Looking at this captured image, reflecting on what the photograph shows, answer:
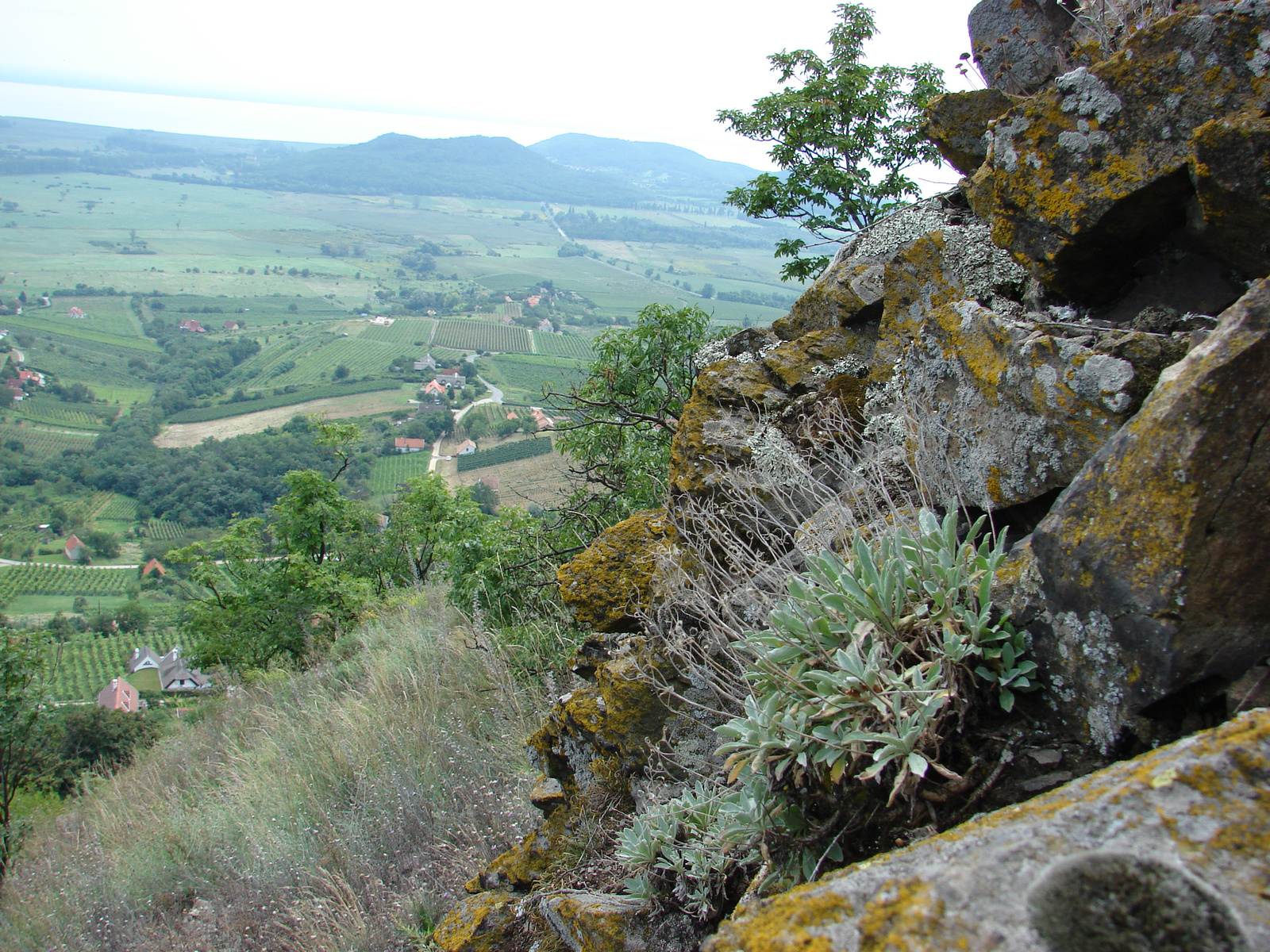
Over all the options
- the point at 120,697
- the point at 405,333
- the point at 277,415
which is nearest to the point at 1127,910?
the point at 120,697

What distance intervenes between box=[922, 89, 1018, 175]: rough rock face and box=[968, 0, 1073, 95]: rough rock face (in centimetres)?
44

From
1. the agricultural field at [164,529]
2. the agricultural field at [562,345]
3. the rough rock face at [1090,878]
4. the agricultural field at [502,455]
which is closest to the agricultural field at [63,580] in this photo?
the agricultural field at [164,529]

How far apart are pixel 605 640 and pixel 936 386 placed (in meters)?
2.40

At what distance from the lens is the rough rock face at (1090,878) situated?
118 cm

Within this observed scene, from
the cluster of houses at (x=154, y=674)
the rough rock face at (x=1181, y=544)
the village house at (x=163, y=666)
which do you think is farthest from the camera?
the village house at (x=163, y=666)

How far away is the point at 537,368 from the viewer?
70.8 meters

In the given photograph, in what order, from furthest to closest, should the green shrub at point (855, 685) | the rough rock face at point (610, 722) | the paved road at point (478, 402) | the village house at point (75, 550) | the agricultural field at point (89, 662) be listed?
1. the village house at point (75, 550)
2. the paved road at point (478, 402)
3. the agricultural field at point (89, 662)
4. the rough rock face at point (610, 722)
5. the green shrub at point (855, 685)

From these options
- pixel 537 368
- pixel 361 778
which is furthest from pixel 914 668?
pixel 537 368

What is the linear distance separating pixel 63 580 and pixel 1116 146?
6674 cm

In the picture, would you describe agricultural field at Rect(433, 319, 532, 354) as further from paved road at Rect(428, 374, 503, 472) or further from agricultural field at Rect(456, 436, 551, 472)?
agricultural field at Rect(456, 436, 551, 472)

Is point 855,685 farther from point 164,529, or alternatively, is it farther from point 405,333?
point 405,333

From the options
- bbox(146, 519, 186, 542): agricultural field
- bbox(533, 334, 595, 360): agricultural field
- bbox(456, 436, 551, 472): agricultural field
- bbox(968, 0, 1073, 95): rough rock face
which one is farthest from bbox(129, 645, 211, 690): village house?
bbox(533, 334, 595, 360): agricultural field

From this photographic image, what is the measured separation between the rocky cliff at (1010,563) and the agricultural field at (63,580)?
193 ft

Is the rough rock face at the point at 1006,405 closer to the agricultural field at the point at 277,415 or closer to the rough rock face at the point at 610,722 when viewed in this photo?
the rough rock face at the point at 610,722
